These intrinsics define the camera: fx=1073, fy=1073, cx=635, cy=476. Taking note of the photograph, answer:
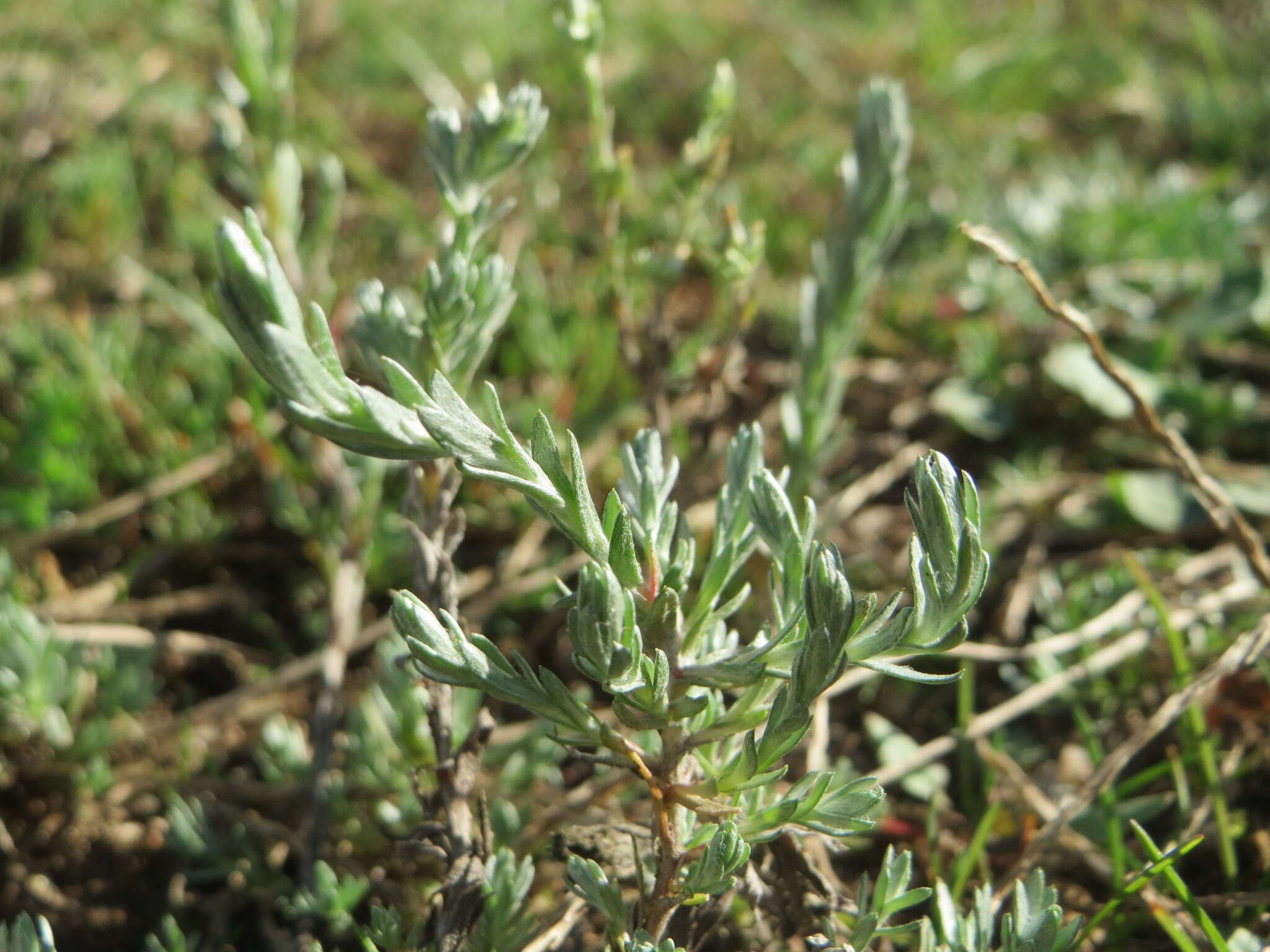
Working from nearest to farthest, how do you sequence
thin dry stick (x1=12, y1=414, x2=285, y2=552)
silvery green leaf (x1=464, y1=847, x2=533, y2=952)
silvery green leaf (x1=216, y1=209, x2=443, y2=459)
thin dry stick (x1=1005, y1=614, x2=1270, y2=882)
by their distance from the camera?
silvery green leaf (x1=216, y1=209, x2=443, y2=459) → silvery green leaf (x1=464, y1=847, x2=533, y2=952) → thin dry stick (x1=1005, y1=614, x2=1270, y2=882) → thin dry stick (x1=12, y1=414, x2=285, y2=552)

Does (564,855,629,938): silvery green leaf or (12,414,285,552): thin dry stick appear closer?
(564,855,629,938): silvery green leaf

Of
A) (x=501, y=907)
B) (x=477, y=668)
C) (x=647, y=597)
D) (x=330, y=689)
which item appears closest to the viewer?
(x=477, y=668)

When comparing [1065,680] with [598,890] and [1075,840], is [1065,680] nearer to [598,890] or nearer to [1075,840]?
[1075,840]

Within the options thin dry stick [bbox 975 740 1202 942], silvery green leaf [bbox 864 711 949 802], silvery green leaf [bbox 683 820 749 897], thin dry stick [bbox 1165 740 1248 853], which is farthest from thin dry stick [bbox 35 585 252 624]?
thin dry stick [bbox 1165 740 1248 853]

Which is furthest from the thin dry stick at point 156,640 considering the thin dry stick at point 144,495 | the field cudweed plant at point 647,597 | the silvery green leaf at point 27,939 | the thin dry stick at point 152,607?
the field cudweed plant at point 647,597

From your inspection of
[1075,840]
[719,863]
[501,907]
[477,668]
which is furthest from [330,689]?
[1075,840]

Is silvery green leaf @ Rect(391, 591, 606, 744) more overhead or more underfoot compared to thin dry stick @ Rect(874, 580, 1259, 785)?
more overhead

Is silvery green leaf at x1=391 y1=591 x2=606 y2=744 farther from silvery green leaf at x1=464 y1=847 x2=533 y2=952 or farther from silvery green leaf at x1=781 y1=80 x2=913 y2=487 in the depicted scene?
silvery green leaf at x1=781 y1=80 x2=913 y2=487
